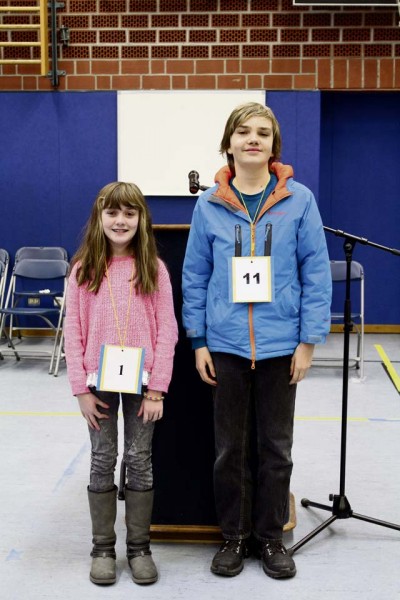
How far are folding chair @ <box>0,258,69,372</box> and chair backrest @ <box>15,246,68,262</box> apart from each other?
0.20 metres

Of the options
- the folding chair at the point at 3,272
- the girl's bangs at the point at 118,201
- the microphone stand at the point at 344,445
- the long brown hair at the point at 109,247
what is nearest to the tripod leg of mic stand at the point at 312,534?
the microphone stand at the point at 344,445

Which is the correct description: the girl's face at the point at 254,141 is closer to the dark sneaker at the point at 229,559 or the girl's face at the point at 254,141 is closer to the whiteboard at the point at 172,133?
the dark sneaker at the point at 229,559

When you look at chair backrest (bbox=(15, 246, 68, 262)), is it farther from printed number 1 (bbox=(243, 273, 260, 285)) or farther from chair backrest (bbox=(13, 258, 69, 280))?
printed number 1 (bbox=(243, 273, 260, 285))

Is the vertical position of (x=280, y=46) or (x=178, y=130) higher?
(x=280, y=46)

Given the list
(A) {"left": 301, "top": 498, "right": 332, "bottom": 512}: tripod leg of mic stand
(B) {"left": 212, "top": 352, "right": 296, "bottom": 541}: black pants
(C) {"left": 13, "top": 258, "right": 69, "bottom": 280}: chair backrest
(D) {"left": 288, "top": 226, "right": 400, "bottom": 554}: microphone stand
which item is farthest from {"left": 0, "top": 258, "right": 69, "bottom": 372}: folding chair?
(B) {"left": 212, "top": 352, "right": 296, "bottom": 541}: black pants

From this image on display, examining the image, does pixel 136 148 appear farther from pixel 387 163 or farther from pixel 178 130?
pixel 387 163

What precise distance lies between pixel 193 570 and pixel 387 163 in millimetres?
5383

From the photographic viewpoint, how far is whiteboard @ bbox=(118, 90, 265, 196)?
6738 millimetres

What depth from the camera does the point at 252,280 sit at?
240 centimetres

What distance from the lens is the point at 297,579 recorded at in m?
2.52

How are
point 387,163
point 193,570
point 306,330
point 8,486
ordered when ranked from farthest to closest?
point 387,163, point 8,486, point 193,570, point 306,330

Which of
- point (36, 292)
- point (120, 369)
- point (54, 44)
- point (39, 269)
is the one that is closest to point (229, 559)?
point (120, 369)

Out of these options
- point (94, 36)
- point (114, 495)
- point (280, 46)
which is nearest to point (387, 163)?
point (280, 46)

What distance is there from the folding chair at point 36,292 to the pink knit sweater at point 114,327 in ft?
10.7
